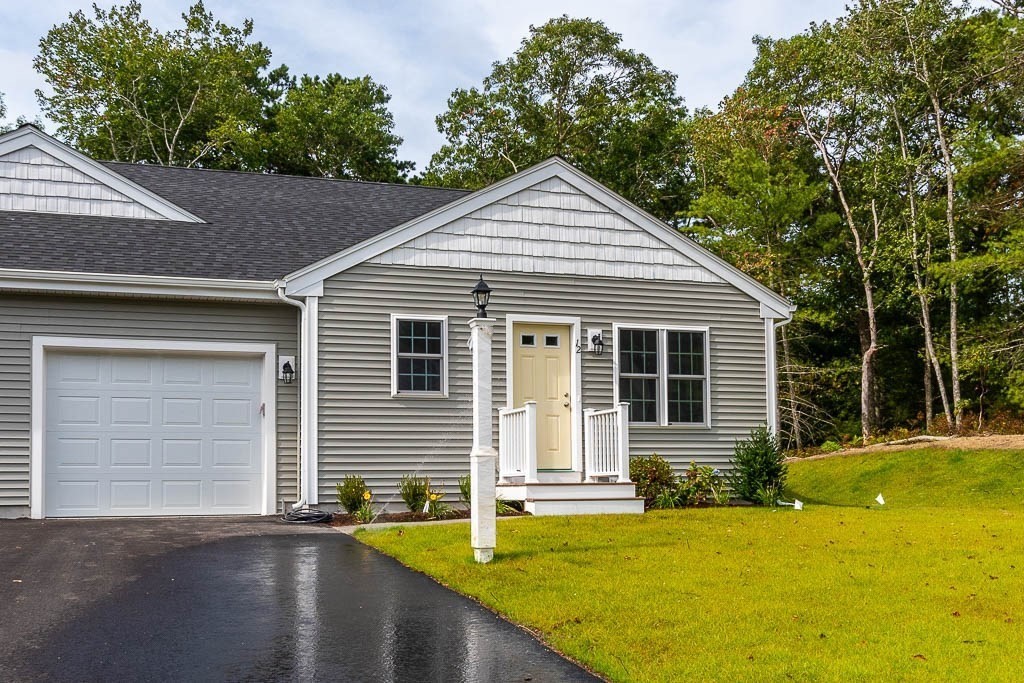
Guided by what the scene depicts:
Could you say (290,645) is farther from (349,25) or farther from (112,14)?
(112,14)

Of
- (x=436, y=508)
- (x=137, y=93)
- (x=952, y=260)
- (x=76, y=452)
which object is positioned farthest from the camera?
(x=137, y=93)

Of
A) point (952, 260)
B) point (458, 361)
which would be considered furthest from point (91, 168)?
point (952, 260)

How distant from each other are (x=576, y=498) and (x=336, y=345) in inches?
139

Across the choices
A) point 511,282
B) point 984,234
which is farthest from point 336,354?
point 984,234

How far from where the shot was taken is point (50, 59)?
106ft

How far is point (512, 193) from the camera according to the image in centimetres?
1409

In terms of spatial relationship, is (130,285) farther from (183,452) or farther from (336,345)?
(336,345)

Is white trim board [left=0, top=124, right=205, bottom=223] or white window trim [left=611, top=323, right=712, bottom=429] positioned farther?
white window trim [left=611, top=323, right=712, bottom=429]

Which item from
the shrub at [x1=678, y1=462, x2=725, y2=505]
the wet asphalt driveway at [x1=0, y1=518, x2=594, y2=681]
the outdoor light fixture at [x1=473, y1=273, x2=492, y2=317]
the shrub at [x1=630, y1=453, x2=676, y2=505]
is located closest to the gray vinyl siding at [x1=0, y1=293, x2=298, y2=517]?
the wet asphalt driveway at [x1=0, y1=518, x2=594, y2=681]

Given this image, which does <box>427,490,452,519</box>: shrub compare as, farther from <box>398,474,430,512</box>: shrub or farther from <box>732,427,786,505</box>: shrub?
<box>732,427,786,505</box>: shrub

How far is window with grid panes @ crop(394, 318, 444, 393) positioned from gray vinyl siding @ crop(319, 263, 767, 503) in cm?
13

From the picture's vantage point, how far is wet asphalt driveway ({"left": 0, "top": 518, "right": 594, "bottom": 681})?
5.66 m

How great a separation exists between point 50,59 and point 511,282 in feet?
80.7

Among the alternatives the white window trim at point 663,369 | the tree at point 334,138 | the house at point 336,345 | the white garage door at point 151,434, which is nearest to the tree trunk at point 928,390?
the house at point 336,345
